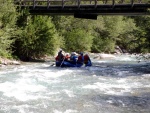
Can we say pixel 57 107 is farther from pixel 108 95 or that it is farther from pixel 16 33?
pixel 16 33

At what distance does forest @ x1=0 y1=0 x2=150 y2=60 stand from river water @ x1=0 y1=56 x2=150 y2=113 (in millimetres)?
2800

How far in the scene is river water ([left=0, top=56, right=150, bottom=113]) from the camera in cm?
1197

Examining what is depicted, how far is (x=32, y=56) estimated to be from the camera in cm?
3050

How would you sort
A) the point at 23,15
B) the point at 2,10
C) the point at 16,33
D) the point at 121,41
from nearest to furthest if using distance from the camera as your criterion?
1. the point at 2,10
2. the point at 16,33
3. the point at 23,15
4. the point at 121,41

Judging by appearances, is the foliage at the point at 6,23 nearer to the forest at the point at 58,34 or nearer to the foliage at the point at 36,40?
the forest at the point at 58,34

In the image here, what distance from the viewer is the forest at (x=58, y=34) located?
23.3 meters

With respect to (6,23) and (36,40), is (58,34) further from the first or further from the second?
(6,23)

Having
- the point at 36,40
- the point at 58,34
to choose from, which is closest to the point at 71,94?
the point at 36,40

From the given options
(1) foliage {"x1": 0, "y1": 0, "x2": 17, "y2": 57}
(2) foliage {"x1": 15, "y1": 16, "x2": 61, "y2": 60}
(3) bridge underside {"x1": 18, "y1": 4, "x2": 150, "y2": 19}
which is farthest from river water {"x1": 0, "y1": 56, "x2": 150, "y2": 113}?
(2) foliage {"x1": 15, "y1": 16, "x2": 61, "y2": 60}

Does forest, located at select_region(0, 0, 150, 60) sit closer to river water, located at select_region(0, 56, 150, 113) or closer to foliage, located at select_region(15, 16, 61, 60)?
foliage, located at select_region(15, 16, 61, 60)

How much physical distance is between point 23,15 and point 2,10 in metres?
4.69

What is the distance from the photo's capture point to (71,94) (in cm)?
1451

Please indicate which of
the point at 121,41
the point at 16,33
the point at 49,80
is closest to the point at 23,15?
the point at 16,33

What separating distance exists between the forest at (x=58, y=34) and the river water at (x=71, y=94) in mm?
2800
